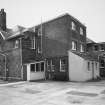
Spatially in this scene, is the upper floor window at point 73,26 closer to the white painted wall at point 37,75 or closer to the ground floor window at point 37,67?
the ground floor window at point 37,67

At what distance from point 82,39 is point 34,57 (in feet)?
34.1

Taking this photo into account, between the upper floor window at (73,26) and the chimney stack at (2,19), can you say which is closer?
the upper floor window at (73,26)

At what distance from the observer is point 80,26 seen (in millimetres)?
30172

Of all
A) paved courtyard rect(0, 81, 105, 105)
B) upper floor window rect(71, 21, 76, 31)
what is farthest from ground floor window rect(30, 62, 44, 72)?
paved courtyard rect(0, 81, 105, 105)

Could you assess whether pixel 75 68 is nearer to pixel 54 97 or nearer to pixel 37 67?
pixel 37 67

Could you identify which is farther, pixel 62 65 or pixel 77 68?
pixel 62 65

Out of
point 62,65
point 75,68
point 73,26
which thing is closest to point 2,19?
point 73,26

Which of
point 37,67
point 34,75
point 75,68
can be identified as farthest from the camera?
point 37,67

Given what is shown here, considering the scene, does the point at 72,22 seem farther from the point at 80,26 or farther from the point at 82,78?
the point at 82,78

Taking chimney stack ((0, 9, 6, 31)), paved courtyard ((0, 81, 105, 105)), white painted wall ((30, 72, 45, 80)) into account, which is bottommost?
paved courtyard ((0, 81, 105, 105))

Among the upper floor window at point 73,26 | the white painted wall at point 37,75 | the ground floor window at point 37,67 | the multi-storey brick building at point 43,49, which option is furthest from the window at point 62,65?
the upper floor window at point 73,26

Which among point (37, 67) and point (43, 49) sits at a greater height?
point (43, 49)

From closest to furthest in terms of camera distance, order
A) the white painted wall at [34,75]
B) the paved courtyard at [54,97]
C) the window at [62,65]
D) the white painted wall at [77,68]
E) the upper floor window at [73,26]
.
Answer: the paved courtyard at [54,97] < the white painted wall at [77,68] < the white painted wall at [34,75] < the window at [62,65] < the upper floor window at [73,26]

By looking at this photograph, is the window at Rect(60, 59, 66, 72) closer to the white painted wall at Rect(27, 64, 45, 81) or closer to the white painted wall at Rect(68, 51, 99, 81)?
the white painted wall at Rect(68, 51, 99, 81)
